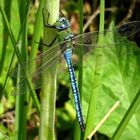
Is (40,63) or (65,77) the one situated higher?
(40,63)

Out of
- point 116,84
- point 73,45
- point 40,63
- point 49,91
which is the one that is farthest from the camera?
point 116,84

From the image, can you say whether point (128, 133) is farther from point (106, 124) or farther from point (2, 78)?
point (2, 78)

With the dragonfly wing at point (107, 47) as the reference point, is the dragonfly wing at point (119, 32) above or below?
above

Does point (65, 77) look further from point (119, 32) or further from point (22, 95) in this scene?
point (22, 95)

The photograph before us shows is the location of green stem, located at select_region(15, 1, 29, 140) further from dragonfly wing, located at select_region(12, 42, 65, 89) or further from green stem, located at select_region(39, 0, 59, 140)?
green stem, located at select_region(39, 0, 59, 140)

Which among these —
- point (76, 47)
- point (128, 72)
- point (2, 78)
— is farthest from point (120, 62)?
point (2, 78)

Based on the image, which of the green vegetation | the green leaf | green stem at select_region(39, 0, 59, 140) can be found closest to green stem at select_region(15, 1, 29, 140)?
the green vegetation

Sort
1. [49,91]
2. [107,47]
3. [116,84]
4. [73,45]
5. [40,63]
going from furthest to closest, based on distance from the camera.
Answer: [116,84] < [107,47] < [73,45] < [40,63] < [49,91]

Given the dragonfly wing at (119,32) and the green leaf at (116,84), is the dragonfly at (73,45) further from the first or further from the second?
the green leaf at (116,84)

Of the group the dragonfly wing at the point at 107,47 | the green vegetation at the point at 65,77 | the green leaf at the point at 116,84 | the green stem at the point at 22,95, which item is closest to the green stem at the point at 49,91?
the green vegetation at the point at 65,77

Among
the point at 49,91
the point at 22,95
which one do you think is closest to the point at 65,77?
the point at 22,95
